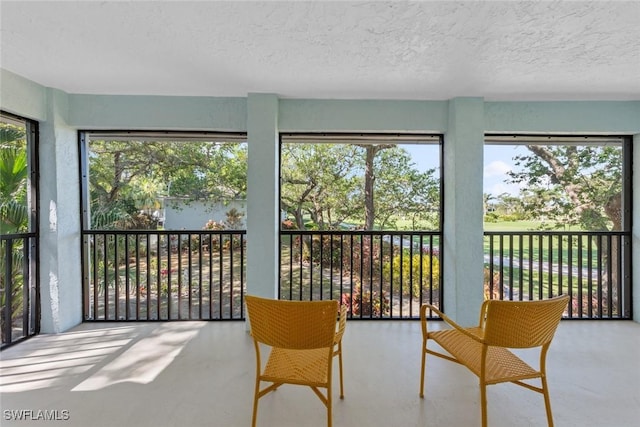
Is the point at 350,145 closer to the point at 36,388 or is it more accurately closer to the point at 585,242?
the point at 585,242

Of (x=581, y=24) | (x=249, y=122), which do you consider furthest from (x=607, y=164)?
(x=249, y=122)

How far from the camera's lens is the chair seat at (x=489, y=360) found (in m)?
1.32

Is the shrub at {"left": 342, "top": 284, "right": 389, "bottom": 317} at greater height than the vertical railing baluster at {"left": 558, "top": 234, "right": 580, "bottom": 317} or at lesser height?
lesser

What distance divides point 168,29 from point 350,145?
6.13ft

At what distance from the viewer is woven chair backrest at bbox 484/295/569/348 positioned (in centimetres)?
124

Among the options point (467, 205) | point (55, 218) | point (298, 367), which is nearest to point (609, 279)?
point (467, 205)

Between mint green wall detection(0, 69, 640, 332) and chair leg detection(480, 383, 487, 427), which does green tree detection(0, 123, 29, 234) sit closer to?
mint green wall detection(0, 69, 640, 332)

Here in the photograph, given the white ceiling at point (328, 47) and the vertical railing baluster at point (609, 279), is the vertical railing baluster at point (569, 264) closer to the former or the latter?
the vertical railing baluster at point (609, 279)

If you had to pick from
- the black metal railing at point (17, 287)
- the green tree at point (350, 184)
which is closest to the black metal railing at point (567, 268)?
the green tree at point (350, 184)

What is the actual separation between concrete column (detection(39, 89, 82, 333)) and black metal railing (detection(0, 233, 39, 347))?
69 mm

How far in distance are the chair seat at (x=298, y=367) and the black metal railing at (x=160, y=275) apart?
1.45 metres

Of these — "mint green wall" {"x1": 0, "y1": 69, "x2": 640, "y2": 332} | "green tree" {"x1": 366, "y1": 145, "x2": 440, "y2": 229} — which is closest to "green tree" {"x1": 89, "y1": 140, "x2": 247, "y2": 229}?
"mint green wall" {"x1": 0, "y1": 69, "x2": 640, "y2": 332}

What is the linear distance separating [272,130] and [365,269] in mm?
1800

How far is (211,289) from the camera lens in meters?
2.80
